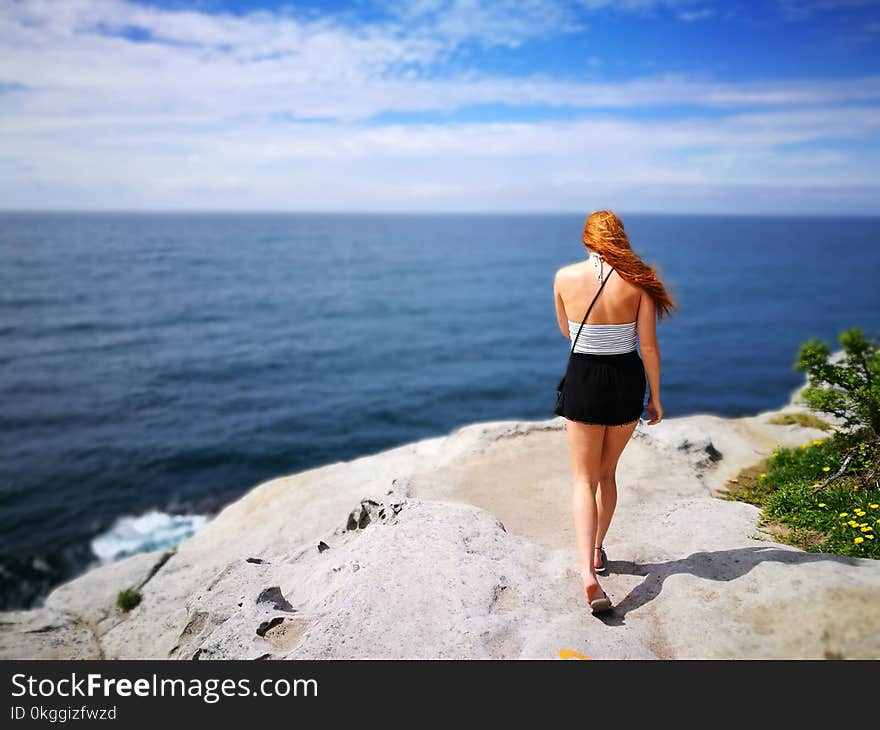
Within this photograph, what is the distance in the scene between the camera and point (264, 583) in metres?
8.30

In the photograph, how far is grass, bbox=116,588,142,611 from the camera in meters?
11.5

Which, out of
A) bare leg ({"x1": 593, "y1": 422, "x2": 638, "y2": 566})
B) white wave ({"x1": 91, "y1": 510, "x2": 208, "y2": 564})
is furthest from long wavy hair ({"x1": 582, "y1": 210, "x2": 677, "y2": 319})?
white wave ({"x1": 91, "y1": 510, "x2": 208, "y2": 564})

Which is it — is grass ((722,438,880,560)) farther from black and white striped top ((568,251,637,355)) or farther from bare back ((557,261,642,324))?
bare back ((557,261,642,324))

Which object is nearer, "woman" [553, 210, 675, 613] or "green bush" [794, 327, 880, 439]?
"woman" [553, 210, 675, 613]

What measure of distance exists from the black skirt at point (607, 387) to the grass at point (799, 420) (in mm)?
9259

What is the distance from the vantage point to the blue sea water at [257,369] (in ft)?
77.7

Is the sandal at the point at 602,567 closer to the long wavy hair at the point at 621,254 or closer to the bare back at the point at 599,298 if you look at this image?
the bare back at the point at 599,298

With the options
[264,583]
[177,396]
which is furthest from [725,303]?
[264,583]

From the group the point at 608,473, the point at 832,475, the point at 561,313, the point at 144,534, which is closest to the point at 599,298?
the point at 561,313

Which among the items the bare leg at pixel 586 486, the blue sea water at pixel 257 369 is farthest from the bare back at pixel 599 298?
the bare leg at pixel 586 486

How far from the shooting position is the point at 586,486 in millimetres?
6074

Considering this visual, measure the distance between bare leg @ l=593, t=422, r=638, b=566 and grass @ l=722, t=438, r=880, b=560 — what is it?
8.19 ft

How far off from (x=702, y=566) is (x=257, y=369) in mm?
37575
